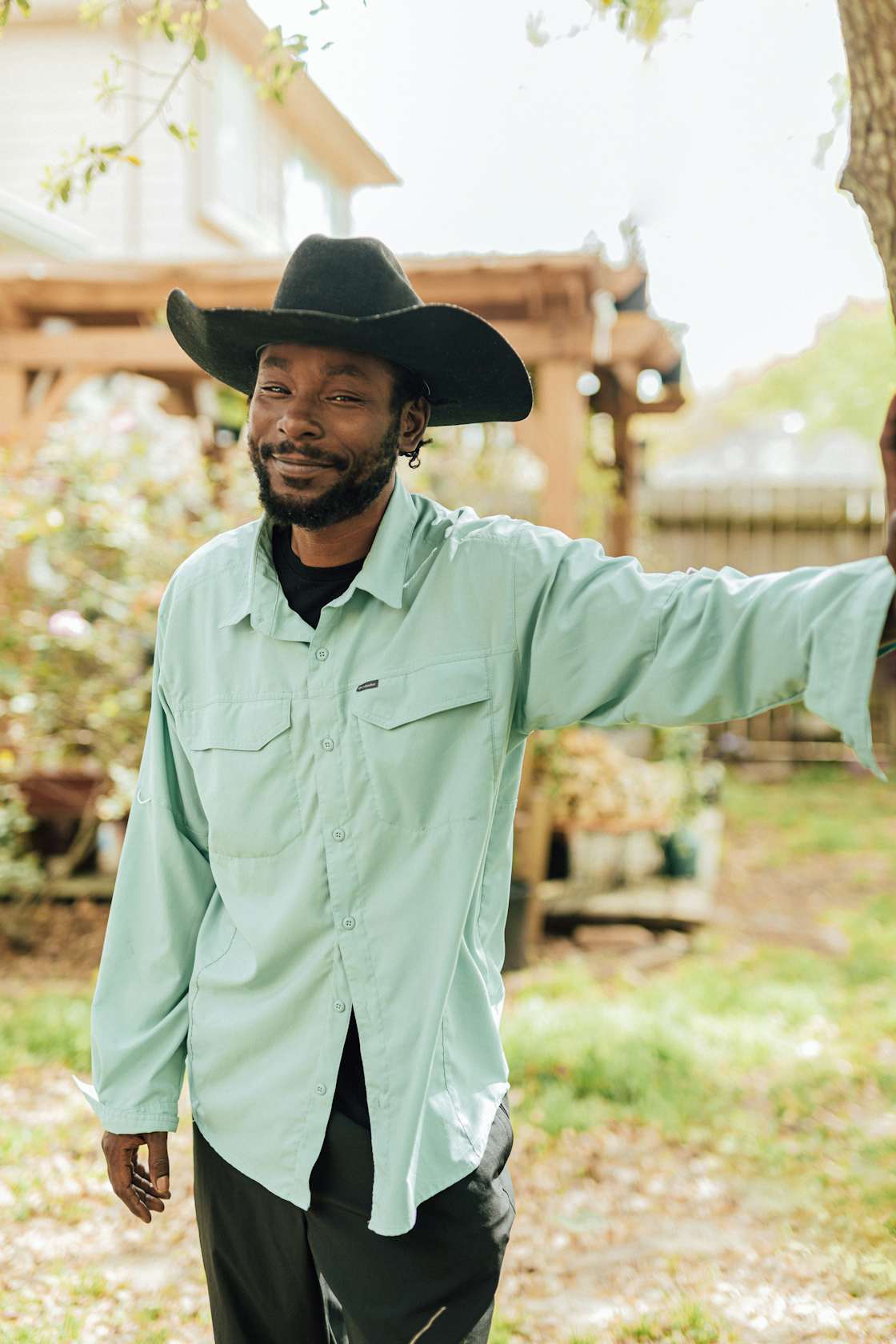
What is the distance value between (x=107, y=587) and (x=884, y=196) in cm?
427

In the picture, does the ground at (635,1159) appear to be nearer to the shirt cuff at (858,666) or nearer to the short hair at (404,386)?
the shirt cuff at (858,666)

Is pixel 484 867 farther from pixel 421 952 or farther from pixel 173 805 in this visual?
pixel 173 805

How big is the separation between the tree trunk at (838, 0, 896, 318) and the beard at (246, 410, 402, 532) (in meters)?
1.05

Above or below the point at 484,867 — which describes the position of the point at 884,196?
above

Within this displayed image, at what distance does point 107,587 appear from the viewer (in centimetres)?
577

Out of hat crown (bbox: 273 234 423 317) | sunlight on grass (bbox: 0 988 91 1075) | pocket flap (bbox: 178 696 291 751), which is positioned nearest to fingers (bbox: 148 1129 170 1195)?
pocket flap (bbox: 178 696 291 751)

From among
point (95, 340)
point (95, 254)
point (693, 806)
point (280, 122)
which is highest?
point (280, 122)

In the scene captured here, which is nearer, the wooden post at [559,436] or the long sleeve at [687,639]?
the long sleeve at [687,639]

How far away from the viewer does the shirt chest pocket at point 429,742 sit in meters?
1.88

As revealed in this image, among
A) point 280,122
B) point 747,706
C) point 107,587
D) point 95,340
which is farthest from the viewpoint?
point 280,122

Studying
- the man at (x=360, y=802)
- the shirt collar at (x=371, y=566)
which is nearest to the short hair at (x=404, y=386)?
the man at (x=360, y=802)

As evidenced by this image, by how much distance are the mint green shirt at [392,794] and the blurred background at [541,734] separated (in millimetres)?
472

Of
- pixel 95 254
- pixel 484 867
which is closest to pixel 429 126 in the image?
pixel 484 867

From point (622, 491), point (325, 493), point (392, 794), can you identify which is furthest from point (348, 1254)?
point (622, 491)
